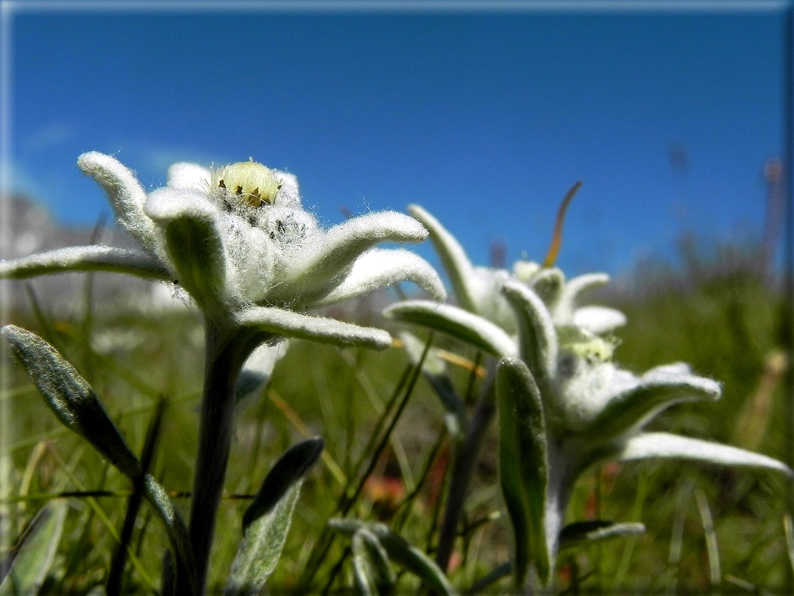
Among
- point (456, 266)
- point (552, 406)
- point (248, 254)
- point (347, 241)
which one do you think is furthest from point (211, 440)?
point (456, 266)

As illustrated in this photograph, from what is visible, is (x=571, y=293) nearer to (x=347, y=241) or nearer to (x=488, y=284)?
(x=488, y=284)

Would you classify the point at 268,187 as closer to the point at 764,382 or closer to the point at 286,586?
the point at 286,586

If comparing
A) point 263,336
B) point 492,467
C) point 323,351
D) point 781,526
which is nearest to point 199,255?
point 263,336

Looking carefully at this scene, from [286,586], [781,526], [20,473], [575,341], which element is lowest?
[286,586]

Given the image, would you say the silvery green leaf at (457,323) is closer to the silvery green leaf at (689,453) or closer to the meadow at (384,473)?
the meadow at (384,473)

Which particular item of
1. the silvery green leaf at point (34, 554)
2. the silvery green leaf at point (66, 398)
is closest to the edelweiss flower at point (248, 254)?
the silvery green leaf at point (66, 398)
